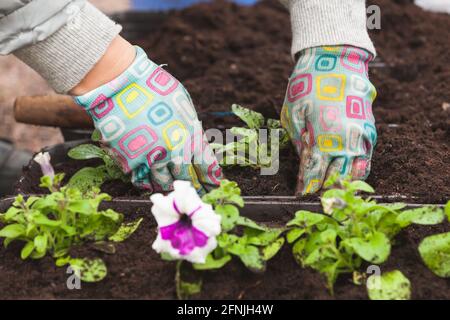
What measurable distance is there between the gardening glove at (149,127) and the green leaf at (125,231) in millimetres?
167

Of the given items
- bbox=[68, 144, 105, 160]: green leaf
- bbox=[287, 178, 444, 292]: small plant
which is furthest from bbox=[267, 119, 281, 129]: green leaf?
bbox=[287, 178, 444, 292]: small plant

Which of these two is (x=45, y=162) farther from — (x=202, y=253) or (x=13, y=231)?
(x=202, y=253)

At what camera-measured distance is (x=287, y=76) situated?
8.29 ft

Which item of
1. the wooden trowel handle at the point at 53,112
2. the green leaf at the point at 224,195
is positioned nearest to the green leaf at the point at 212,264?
the green leaf at the point at 224,195

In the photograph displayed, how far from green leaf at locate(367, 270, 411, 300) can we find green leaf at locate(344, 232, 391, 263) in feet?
0.13

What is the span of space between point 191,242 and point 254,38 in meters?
1.80

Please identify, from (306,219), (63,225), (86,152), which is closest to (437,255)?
(306,219)

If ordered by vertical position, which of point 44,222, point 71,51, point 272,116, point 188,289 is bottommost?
point 188,289

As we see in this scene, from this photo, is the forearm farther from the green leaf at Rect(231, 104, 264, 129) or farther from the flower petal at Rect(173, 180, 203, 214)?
the flower petal at Rect(173, 180, 203, 214)

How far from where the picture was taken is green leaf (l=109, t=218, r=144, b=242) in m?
1.45

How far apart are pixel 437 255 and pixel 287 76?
131 centimetres

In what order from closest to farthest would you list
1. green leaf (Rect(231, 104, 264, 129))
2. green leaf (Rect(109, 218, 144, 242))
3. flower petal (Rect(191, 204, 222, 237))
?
flower petal (Rect(191, 204, 222, 237))
green leaf (Rect(109, 218, 144, 242))
green leaf (Rect(231, 104, 264, 129))

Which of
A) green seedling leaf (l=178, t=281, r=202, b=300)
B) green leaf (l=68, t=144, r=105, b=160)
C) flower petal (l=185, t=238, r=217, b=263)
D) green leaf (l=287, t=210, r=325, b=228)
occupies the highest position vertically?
green leaf (l=68, t=144, r=105, b=160)
